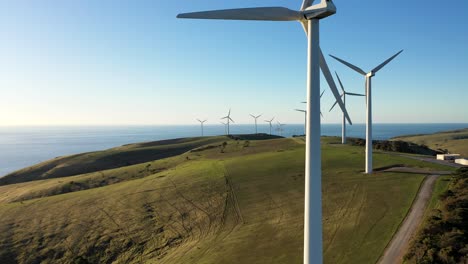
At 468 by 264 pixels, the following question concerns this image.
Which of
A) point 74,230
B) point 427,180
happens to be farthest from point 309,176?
point 74,230

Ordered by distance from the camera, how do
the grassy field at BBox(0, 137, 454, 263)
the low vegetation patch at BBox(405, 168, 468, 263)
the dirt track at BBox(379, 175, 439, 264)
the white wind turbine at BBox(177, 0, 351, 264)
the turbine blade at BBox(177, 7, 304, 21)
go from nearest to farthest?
1. the turbine blade at BBox(177, 7, 304, 21)
2. the white wind turbine at BBox(177, 0, 351, 264)
3. the low vegetation patch at BBox(405, 168, 468, 263)
4. the dirt track at BBox(379, 175, 439, 264)
5. the grassy field at BBox(0, 137, 454, 263)

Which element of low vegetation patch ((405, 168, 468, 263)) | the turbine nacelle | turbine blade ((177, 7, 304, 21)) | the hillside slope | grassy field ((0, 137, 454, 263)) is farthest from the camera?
the hillside slope

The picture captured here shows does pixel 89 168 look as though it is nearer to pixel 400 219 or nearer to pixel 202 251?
pixel 202 251

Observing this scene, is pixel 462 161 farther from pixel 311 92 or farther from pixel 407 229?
pixel 311 92

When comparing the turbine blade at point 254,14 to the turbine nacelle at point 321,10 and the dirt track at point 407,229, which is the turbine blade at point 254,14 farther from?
the dirt track at point 407,229

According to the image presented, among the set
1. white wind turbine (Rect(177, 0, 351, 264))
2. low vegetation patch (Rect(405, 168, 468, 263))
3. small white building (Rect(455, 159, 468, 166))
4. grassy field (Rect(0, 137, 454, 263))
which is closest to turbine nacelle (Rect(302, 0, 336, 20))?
white wind turbine (Rect(177, 0, 351, 264))

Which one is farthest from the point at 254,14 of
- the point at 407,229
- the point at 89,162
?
the point at 89,162

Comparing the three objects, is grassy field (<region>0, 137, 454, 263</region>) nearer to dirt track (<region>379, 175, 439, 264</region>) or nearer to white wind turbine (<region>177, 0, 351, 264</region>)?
dirt track (<region>379, 175, 439, 264</region>)
